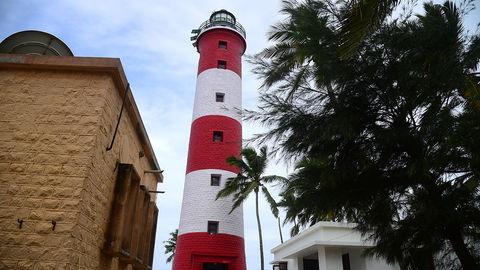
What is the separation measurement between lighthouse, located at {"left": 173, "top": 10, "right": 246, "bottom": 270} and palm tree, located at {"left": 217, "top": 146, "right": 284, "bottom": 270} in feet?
1.53

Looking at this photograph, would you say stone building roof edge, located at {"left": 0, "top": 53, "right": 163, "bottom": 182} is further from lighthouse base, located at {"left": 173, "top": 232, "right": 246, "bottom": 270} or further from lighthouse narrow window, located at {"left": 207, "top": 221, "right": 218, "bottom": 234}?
lighthouse narrow window, located at {"left": 207, "top": 221, "right": 218, "bottom": 234}

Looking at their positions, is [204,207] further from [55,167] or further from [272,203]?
[55,167]

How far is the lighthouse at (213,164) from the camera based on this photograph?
19.5 m

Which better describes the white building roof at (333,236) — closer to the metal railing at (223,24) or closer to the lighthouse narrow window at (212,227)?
the lighthouse narrow window at (212,227)

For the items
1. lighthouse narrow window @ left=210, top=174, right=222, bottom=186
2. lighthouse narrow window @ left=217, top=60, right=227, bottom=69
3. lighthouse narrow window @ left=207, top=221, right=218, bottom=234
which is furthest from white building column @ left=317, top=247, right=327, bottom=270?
lighthouse narrow window @ left=217, top=60, right=227, bottom=69

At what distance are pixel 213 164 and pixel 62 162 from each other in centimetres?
1704

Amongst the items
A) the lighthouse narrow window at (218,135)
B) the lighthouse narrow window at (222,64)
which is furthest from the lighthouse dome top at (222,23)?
the lighthouse narrow window at (218,135)

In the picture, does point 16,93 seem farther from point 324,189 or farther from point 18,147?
point 324,189

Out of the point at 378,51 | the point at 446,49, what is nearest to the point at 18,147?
the point at 378,51

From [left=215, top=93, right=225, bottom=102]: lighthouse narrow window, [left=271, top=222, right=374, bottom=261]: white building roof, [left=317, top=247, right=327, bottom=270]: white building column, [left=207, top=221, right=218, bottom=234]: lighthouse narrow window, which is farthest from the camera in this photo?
[left=215, top=93, right=225, bottom=102]: lighthouse narrow window

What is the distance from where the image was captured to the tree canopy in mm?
6250

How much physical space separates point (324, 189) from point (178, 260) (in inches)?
587

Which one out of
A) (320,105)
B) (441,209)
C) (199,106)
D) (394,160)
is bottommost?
(441,209)

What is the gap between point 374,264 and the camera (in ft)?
56.4
